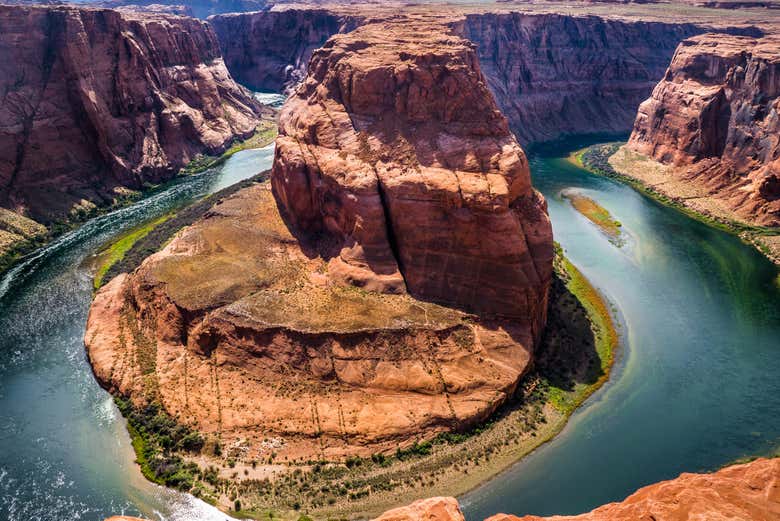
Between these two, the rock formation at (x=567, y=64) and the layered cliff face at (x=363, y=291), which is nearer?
the layered cliff face at (x=363, y=291)

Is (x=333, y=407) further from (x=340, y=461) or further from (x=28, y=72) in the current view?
(x=28, y=72)

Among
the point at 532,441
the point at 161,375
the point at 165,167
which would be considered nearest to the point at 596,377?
the point at 532,441

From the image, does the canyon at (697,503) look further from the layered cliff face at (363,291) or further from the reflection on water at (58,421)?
the layered cliff face at (363,291)

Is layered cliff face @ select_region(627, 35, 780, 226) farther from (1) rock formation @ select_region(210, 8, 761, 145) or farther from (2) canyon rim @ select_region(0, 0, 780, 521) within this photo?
(1) rock formation @ select_region(210, 8, 761, 145)

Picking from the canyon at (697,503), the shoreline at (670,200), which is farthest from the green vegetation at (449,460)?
the shoreline at (670,200)

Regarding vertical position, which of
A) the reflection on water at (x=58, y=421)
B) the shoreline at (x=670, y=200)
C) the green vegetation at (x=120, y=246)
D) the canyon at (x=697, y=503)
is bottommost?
the reflection on water at (x=58, y=421)

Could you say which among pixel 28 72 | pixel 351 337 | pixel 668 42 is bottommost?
pixel 351 337

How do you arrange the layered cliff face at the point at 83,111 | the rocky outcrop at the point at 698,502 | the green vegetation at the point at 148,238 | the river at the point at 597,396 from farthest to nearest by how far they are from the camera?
the layered cliff face at the point at 83,111 < the green vegetation at the point at 148,238 < the river at the point at 597,396 < the rocky outcrop at the point at 698,502
